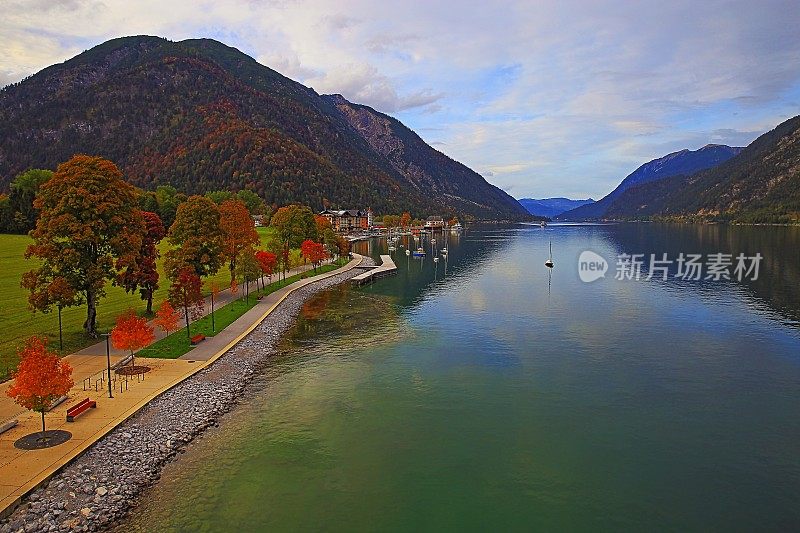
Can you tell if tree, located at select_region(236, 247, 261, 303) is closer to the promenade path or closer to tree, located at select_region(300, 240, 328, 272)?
the promenade path

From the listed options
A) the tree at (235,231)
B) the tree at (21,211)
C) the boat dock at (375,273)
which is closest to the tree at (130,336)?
the tree at (235,231)

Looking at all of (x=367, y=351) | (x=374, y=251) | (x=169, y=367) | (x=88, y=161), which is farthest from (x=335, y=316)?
(x=374, y=251)

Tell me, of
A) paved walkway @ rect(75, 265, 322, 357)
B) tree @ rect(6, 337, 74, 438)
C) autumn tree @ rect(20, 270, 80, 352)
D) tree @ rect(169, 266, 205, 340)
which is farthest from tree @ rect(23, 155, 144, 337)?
tree @ rect(6, 337, 74, 438)

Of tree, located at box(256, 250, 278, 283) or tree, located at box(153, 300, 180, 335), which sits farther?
tree, located at box(256, 250, 278, 283)

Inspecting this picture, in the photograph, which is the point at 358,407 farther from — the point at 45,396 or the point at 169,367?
the point at 45,396

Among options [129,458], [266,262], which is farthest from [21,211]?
[129,458]

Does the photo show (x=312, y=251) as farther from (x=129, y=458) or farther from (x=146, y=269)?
(x=129, y=458)
